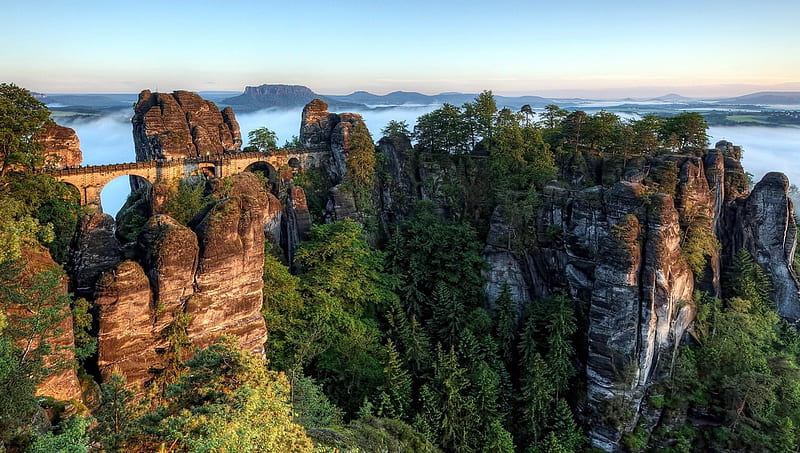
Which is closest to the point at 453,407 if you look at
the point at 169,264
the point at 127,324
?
the point at 169,264

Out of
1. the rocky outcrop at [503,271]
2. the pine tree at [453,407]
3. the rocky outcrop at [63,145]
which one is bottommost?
the pine tree at [453,407]

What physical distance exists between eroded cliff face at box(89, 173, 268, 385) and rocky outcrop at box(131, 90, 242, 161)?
21.7 meters

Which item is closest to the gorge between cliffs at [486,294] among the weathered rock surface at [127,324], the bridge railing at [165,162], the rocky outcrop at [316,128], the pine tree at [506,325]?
the weathered rock surface at [127,324]

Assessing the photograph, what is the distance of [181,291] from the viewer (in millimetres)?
19578

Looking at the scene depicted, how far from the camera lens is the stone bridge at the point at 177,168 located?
34469 mm

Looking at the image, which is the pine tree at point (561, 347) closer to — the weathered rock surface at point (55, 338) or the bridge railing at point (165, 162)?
the weathered rock surface at point (55, 338)

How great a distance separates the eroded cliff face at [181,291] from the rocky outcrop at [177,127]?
71.1 feet

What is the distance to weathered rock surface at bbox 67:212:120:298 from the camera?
1833 centimetres

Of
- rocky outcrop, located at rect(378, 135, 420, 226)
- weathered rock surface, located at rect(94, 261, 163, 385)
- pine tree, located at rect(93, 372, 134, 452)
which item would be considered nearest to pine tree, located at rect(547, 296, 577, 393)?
rocky outcrop, located at rect(378, 135, 420, 226)

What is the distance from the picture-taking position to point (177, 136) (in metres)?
40.0

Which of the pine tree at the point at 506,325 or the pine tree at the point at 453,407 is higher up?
the pine tree at the point at 506,325

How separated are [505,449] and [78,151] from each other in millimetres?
36807

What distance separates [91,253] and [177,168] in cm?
2240

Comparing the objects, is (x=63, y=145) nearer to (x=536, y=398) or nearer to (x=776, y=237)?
(x=536, y=398)
